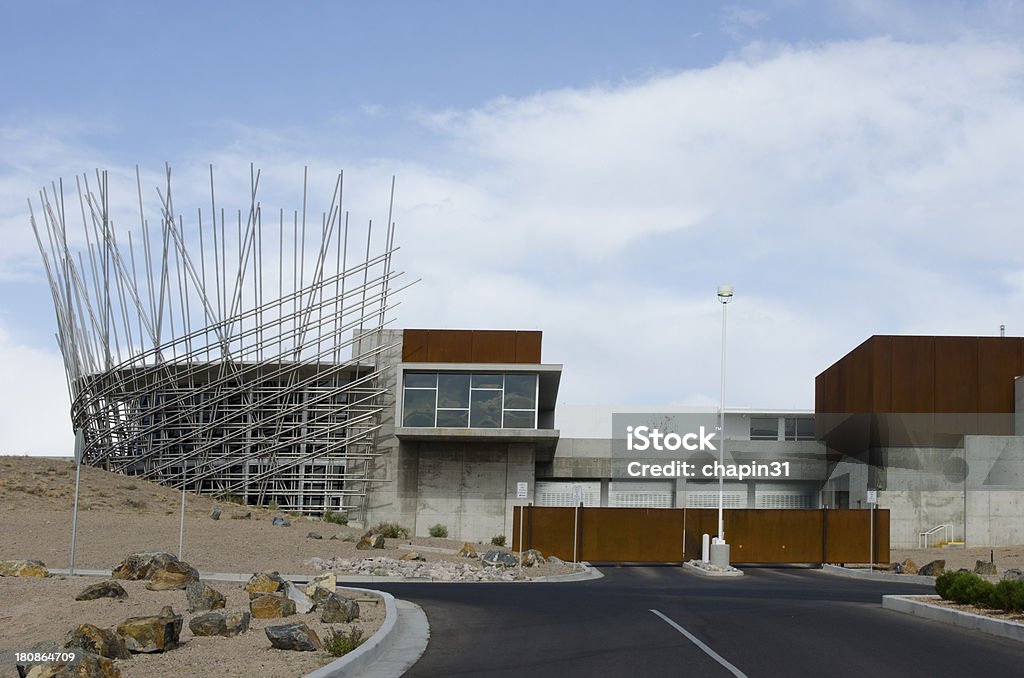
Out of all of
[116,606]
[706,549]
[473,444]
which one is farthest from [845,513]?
[116,606]

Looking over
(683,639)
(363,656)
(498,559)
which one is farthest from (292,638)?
(498,559)

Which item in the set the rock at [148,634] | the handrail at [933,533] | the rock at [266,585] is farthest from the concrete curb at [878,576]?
the rock at [148,634]

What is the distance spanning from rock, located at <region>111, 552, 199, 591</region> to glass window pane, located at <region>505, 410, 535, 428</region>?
103ft

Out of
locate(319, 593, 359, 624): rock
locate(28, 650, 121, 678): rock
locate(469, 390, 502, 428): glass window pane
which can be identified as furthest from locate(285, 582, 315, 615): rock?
locate(469, 390, 502, 428): glass window pane

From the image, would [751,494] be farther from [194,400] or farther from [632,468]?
[194,400]

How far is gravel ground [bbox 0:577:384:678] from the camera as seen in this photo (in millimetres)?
11391

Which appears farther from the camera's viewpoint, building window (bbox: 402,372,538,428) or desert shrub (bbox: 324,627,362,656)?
building window (bbox: 402,372,538,428)

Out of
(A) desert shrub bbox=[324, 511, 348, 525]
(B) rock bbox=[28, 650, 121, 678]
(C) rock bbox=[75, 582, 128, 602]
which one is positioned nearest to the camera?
(B) rock bbox=[28, 650, 121, 678]

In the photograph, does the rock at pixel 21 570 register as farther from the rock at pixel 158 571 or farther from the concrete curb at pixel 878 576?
the concrete curb at pixel 878 576

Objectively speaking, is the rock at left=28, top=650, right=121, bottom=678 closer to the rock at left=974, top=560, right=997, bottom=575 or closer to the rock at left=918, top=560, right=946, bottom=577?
the rock at left=974, top=560, right=997, bottom=575

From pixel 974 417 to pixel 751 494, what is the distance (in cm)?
1255

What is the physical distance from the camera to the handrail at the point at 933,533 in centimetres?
5216

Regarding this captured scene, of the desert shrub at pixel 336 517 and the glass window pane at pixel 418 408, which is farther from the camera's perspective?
the glass window pane at pixel 418 408

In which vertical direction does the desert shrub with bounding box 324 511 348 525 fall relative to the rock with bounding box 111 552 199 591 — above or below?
below
